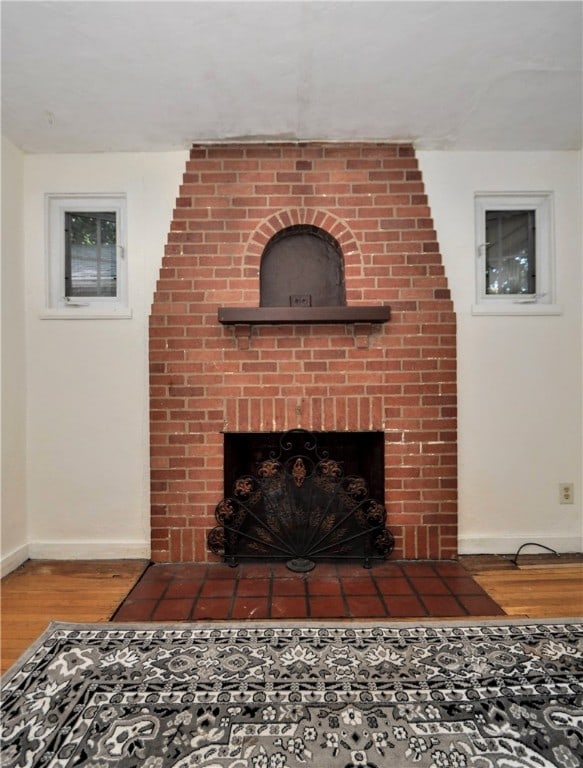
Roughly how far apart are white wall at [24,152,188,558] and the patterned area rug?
818 mm

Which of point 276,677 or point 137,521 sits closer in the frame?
point 276,677

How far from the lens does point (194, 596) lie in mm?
2102

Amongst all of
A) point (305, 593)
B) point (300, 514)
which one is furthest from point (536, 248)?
point (305, 593)

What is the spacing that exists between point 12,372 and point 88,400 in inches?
17.0

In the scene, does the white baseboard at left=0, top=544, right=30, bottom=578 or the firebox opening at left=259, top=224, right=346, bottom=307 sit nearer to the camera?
the white baseboard at left=0, top=544, right=30, bottom=578

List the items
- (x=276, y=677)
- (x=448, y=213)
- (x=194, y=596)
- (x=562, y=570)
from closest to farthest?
1. (x=276, y=677)
2. (x=194, y=596)
3. (x=562, y=570)
4. (x=448, y=213)

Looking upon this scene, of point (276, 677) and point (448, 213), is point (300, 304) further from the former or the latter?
point (276, 677)

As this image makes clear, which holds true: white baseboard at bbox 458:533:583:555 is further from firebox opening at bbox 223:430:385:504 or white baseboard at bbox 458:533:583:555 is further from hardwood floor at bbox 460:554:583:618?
firebox opening at bbox 223:430:385:504

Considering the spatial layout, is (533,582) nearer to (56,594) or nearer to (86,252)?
(56,594)

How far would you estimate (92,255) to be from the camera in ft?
8.70

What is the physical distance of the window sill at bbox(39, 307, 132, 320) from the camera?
8.32 ft

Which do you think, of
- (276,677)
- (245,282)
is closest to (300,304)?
(245,282)

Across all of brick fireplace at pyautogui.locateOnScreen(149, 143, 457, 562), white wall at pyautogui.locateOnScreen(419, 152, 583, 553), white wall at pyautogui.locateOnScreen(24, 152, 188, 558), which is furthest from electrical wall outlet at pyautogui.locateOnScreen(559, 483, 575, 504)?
white wall at pyautogui.locateOnScreen(24, 152, 188, 558)

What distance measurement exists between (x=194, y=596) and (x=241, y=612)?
0.29m
